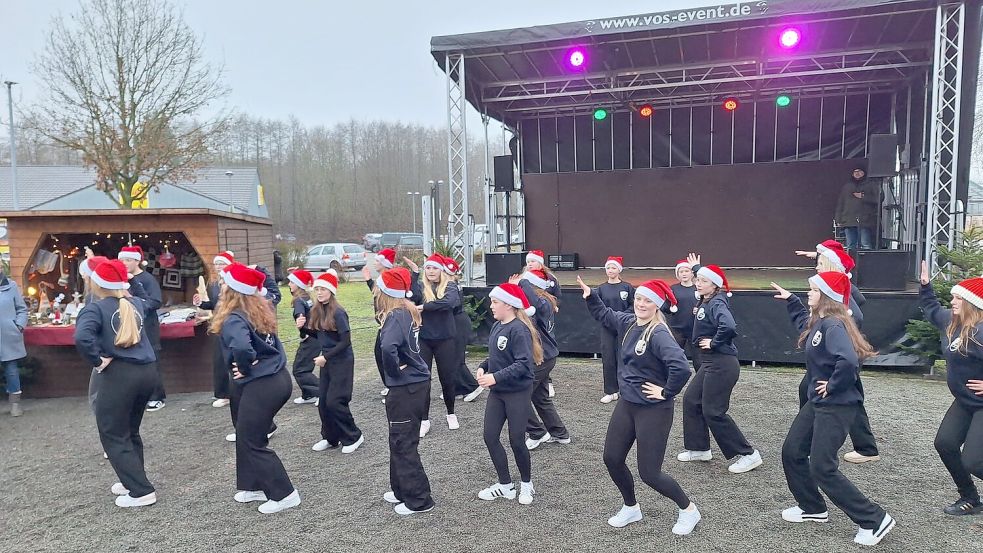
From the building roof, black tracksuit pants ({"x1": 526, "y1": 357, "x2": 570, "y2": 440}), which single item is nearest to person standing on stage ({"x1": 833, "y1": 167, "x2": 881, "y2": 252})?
black tracksuit pants ({"x1": 526, "y1": 357, "x2": 570, "y2": 440})

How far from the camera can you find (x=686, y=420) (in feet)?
17.5

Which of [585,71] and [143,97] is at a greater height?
[143,97]

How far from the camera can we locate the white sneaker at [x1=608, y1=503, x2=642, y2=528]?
13.7 feet

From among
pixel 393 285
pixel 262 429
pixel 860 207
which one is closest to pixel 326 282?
pixel 393 285

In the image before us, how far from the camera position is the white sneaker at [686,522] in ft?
13.3

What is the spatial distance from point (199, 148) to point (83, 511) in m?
16.5

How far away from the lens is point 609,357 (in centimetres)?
724

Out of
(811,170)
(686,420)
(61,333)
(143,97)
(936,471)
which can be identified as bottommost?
Result: (936,471)

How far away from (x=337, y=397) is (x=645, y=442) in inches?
114

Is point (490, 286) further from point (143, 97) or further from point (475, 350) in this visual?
point (143, 97)

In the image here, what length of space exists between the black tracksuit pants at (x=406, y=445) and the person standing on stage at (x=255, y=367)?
0.78 meters

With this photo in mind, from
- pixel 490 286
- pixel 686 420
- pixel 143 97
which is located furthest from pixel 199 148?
pixel 686 420

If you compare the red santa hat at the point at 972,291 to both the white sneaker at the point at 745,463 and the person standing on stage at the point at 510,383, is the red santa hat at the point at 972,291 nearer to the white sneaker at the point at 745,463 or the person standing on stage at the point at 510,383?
the white sneaker at the point at 745,463

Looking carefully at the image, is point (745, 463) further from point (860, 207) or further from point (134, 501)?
point (860, 207)
